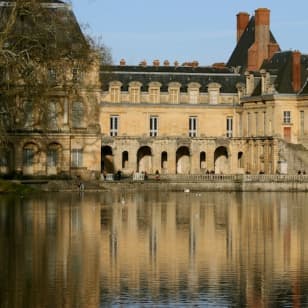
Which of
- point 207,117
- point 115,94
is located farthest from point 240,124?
point 115,94

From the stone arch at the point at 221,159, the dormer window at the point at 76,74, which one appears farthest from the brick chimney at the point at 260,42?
the dormer window at the point at 76,74

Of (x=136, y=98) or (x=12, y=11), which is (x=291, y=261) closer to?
(x=12, y=11)

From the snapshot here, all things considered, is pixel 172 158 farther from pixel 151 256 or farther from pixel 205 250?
pixel 151 256

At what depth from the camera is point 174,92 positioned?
3174 inches

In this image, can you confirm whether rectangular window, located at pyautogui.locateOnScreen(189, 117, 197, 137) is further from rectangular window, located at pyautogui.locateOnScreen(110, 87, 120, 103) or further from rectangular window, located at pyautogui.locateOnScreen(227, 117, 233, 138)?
rectangular window, located at pyautogui.locateOnScreen(110, 87, 120, 103)

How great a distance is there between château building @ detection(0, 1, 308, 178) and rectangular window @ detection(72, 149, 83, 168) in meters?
3.57

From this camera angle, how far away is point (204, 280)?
79.6 feet

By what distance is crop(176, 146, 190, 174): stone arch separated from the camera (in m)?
80.2

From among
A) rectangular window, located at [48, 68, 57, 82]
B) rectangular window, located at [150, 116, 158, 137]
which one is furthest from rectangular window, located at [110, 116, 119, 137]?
rectangular window, located at [48, 68, 57, 82]

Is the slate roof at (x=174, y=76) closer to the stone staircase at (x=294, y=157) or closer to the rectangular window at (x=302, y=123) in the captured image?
the rectangular window at (x=302, y=123)

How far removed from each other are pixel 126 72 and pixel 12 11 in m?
34.6

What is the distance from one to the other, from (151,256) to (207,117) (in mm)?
52971

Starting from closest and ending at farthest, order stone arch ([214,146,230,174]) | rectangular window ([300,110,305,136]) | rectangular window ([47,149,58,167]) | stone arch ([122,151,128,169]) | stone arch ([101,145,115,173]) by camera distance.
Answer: rectangular window ([47,149,58,167])
rectangular window ([300,110,305,136])
stone arch ([122,151,128,169])
stone arch ([101,145,115,173])
stone arch ([214,146,230,174])

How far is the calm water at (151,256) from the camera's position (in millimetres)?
22297
